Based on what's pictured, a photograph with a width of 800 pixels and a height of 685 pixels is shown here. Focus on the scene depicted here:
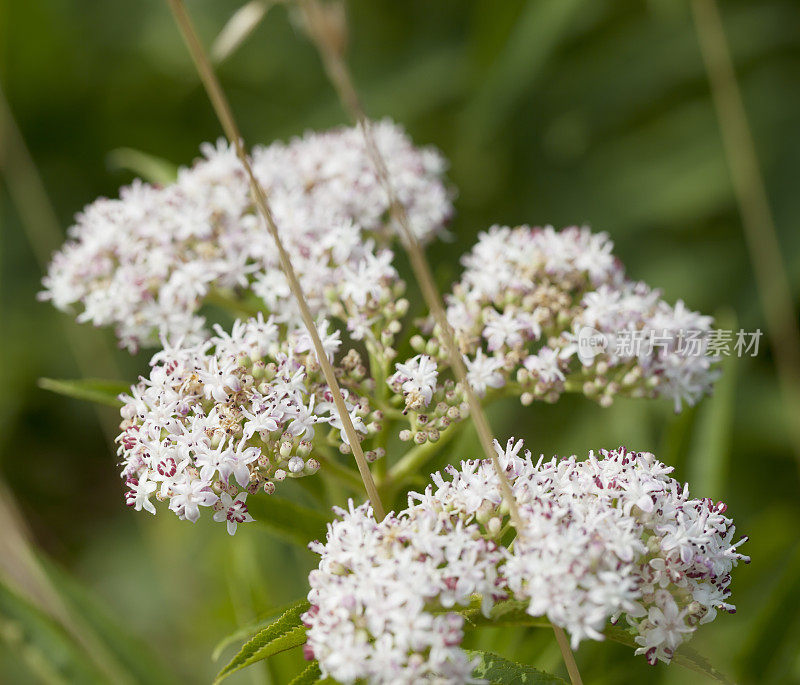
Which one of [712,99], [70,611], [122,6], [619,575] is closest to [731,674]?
[619,575]

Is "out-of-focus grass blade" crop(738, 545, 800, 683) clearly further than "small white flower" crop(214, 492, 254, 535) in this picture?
Yes

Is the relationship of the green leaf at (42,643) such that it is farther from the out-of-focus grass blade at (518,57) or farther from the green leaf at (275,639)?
the out-of-focus grass blade at (518,57)

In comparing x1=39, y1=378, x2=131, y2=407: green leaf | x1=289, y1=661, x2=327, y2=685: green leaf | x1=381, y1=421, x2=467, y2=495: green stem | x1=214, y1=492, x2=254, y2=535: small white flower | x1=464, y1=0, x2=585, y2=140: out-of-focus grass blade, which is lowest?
x1=289, y1=661, x2=327, y2=685: green leaf

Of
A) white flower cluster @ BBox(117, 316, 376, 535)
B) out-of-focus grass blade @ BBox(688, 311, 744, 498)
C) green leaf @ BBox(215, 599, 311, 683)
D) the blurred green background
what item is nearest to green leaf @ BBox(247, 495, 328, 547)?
→ white flower cluster @ BBox(117, 316, 376, 535)

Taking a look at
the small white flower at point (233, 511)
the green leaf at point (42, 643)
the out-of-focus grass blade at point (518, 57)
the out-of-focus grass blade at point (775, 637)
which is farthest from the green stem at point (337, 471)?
the out-of-focus grass blade at point (518, 57)

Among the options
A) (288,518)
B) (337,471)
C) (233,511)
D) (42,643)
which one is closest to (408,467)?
(337,471)

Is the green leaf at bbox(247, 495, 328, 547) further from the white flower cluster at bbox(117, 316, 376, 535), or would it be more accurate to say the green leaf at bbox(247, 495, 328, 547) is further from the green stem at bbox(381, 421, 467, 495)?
the green stem at bbox(381, 421, 467, 495)
